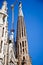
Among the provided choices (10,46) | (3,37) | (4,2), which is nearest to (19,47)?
(10,46)

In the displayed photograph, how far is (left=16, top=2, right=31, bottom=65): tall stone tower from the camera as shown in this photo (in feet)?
60.3

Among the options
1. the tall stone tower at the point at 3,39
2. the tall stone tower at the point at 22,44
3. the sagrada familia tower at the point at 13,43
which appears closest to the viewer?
the tall stone tower at the point at 3,39

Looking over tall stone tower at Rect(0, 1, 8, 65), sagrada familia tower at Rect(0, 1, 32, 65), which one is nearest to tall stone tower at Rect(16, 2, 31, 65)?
sagrada familia tower at Rect(0, 1, 32, 65)

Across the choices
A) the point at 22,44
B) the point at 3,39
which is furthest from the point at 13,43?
the point at 3,39

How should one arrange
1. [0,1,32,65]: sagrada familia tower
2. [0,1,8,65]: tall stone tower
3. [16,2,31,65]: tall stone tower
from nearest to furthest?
[0,1,8,65]: tall stone tower
[0,1,32,65]: sagrada familia tower
[16,2,31,65]: tall stone tower

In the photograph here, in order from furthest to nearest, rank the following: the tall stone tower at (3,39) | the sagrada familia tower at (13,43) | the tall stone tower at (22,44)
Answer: the tall stone tower at (22,44)
the sagrada familia tower at (13,43)
the tall stone tower at (3,39)

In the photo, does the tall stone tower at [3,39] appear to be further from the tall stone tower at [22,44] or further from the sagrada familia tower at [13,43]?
the tall stone tower at [22,44]

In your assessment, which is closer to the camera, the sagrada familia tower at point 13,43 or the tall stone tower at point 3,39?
the tall stone tower at point 3,39

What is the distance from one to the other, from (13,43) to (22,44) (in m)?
0.95

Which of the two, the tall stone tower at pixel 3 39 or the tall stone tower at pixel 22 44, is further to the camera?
the tall stone tower at pixel 22 44

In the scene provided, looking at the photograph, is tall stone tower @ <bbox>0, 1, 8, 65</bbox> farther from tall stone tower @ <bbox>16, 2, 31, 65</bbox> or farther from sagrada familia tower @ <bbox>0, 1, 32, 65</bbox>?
tall stone tower @ <bbox>16, 2, 31, 65</bbox>

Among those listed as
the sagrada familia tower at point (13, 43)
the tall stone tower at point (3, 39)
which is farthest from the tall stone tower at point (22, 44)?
the tall stone tower at point (3, 39)

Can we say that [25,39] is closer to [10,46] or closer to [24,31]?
[24,31]

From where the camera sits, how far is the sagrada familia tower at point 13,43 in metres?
15.9
